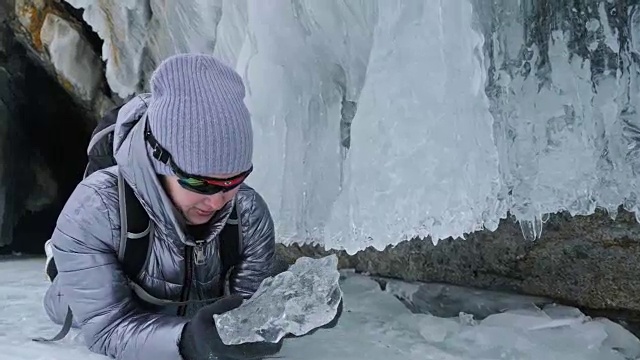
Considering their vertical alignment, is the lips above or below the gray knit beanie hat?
below

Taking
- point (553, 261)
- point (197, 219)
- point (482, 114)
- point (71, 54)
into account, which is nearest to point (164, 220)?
point (197, 219)

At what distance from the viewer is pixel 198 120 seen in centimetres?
97

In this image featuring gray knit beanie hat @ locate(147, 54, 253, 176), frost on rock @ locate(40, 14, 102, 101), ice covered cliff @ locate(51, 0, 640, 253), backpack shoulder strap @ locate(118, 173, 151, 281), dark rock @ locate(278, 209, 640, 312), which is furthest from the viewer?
frost on rock @ locate(40, 14, 102, 101)

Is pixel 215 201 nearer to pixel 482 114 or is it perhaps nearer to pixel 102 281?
pixel 102 281

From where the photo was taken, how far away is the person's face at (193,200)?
1011mm

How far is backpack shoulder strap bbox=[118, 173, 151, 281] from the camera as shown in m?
1.07

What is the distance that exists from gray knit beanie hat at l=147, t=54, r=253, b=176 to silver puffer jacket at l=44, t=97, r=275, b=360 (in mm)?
57

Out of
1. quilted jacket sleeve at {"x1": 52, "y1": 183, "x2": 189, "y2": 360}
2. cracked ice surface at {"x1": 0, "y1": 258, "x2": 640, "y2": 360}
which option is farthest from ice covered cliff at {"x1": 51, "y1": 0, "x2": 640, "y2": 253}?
quilted jacket sleeve at {"x1": 52, "y1": 183, "x2": 189, "y2": 360}

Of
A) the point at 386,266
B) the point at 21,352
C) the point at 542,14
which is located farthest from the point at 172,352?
the point at 386,266

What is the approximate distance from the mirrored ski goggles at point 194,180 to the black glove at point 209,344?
188 millimetres

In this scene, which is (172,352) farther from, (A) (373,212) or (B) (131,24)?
(B) (131,24)

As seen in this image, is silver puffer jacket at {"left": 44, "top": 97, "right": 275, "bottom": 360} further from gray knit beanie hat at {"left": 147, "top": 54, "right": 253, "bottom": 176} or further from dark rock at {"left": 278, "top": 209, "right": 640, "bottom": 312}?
dark rock at {"left": 278, "top": 209, "right": 640, "bottom": 312}

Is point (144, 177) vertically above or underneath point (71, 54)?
underneath

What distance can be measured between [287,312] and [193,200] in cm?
23
